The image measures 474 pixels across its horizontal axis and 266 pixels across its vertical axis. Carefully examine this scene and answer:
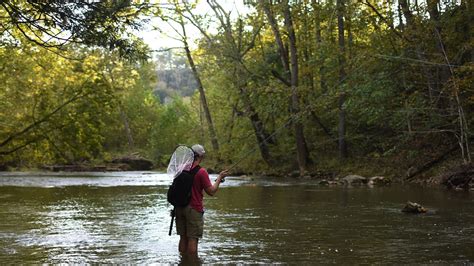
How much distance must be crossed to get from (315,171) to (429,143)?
6519mm

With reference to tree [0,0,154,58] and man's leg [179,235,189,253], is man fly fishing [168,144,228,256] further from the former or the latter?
tree [0,0,154,58]

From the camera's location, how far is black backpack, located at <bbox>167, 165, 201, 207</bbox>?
7582 millimetres

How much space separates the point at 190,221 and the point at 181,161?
82 centimetres

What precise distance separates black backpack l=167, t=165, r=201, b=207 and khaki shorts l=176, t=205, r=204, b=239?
0.34ft

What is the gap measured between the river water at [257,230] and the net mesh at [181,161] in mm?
1199

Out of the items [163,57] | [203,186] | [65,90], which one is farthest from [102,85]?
[163,57]

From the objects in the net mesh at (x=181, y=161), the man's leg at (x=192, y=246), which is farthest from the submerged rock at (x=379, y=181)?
the net mesh at (x=181, y=161)

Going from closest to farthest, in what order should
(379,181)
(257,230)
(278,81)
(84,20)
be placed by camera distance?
(84,20) < (257,230) < (379,181) < (278,81)

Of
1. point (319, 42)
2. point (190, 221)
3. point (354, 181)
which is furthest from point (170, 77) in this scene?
point (190, 221)

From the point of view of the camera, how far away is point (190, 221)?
7.66m

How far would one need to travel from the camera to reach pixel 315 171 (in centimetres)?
2941

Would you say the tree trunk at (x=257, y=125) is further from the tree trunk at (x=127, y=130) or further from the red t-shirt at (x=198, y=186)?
the tree trunk at (x=127, y=130)

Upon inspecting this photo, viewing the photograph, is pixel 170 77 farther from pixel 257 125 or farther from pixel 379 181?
pixel 379 181

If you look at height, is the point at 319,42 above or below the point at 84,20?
above
